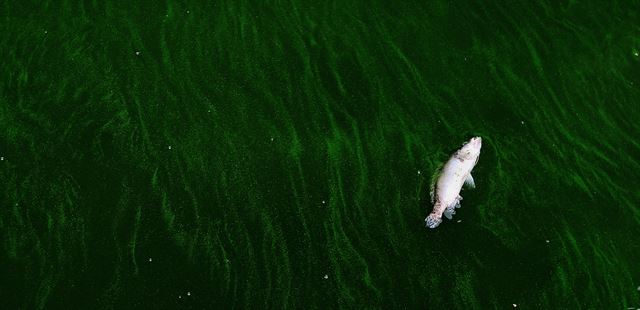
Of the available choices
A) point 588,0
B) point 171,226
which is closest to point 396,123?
Answer: point 171,226

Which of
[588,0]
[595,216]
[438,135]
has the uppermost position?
[588,0]

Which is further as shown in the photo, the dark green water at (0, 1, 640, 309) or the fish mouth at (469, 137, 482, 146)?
the fish mouth at (469, 137, 482, 146)

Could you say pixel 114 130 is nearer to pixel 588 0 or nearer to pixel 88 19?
pixel 88 19

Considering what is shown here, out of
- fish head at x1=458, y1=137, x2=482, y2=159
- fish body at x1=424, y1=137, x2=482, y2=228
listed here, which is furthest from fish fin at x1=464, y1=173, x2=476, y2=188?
fish head at x1=458, y1=137, x2=482, y2=159

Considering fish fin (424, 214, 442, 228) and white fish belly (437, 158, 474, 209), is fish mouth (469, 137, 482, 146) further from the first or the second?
fish fin (424, 214, 442, 228)

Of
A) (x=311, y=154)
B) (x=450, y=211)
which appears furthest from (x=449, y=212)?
(x=311, y=154)

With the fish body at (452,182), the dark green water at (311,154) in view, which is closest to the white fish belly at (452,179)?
the fish body at (452,182)

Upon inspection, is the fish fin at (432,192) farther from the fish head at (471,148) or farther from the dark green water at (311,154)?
the fish head at (471,148)
